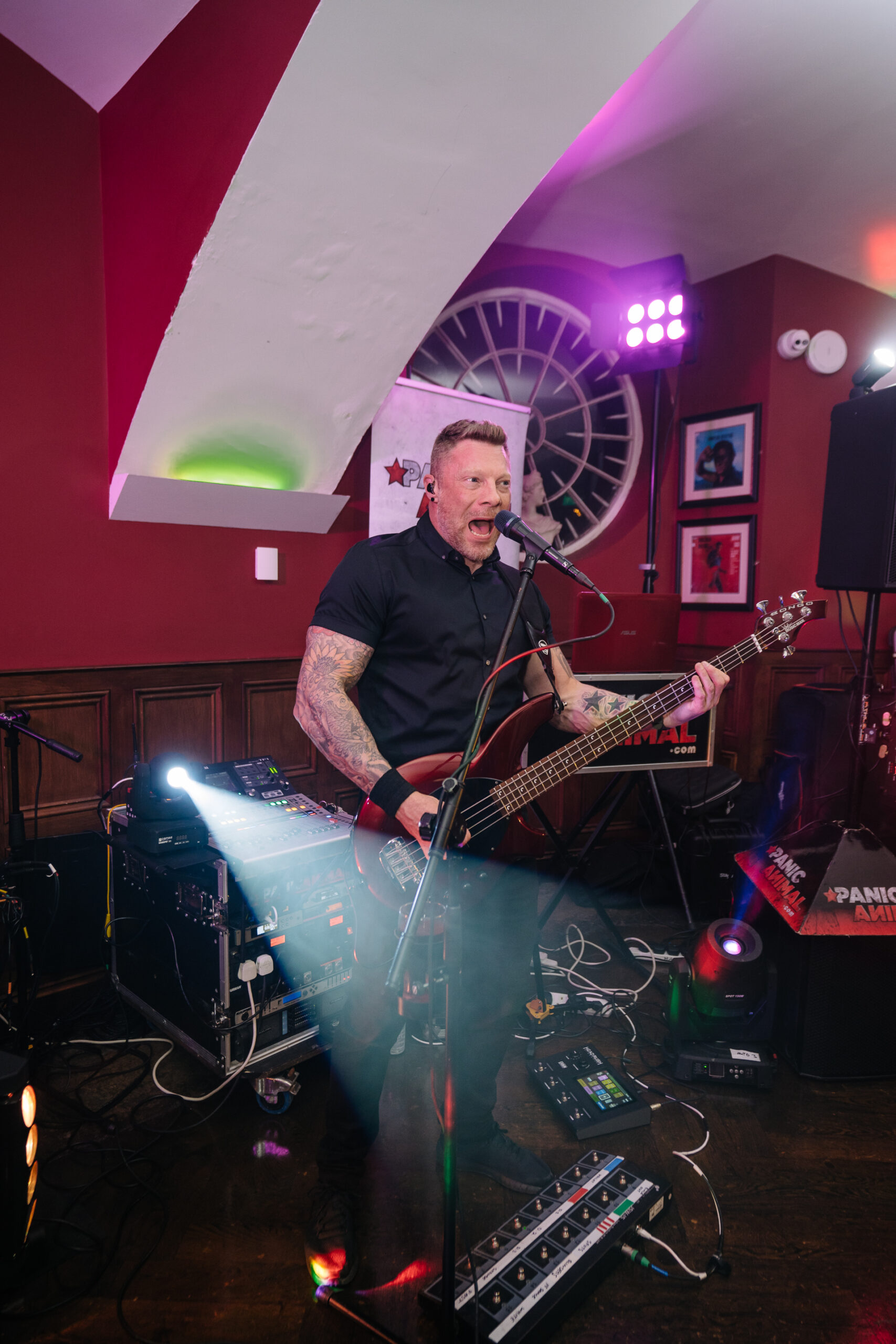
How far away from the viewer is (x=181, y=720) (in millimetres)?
2869

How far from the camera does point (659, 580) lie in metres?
4.48

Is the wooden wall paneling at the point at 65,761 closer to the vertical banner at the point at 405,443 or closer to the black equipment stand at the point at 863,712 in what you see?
the vertical banner at the point at 405,443

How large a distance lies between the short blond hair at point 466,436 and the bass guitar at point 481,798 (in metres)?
0.60

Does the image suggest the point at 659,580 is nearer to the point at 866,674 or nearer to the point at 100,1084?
the point at 866,674

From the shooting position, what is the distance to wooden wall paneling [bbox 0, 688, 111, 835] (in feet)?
8.17

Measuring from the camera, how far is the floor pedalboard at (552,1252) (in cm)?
138

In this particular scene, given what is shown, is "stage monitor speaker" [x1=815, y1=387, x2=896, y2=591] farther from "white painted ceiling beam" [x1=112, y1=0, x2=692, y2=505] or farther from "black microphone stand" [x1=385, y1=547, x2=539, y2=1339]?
"black microphone stand" [x1=385, y1=547, x2=539, y2=1339]

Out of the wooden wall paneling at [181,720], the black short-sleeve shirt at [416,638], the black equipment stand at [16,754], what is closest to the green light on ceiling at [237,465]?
the wooden wall paneling at [181,720]

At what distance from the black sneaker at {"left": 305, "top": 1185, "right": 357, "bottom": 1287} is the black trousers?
0.04 meters

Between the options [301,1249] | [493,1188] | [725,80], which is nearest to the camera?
[301,1249]

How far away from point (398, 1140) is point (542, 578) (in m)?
2.84

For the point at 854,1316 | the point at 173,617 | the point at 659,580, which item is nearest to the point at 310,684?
the point at 173,617

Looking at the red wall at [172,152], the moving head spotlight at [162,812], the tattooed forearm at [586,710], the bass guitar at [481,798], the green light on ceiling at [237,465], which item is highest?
the red wall at [172,152]

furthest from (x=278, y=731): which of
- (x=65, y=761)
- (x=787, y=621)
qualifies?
(x=787, y=621)
